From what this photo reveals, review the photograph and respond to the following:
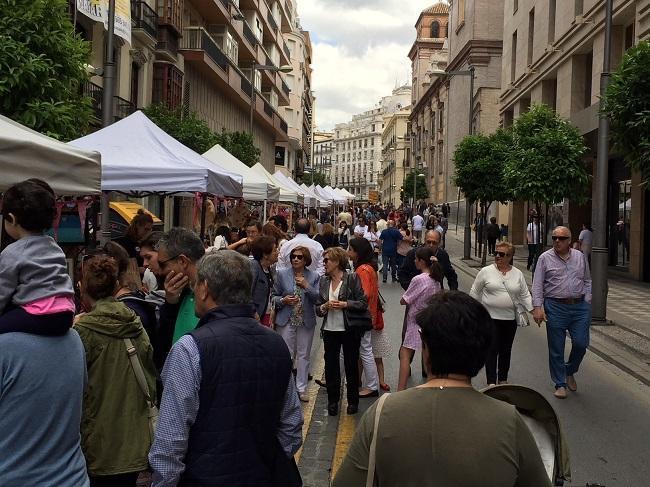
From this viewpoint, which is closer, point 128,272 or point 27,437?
point 27,437

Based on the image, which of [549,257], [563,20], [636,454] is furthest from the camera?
[563,20]

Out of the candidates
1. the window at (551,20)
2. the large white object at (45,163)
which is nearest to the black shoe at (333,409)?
the large white object at (45,163)

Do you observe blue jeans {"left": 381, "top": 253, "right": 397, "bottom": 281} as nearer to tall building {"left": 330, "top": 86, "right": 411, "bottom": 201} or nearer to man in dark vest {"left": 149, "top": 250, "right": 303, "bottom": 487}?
man in dark vest {"left": 149, "top": 250, "right": 303, "bottom": 487}

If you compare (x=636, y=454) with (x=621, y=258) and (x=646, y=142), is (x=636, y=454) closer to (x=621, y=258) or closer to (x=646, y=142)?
(x=646, y=142)

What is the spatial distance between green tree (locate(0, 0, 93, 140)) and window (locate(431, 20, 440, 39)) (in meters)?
97.9

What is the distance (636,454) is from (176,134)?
18955mm

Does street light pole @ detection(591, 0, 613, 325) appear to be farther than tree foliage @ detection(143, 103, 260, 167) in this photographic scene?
No

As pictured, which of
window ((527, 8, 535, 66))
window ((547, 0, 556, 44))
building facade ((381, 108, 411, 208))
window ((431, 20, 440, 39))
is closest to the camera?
window ((547, 0, 556, 44))

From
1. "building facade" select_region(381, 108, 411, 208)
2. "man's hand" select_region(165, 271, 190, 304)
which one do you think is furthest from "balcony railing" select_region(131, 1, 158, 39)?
"building facade" select_region(381, 108, 411, 208)

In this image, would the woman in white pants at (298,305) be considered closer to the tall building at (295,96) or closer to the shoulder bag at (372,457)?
the shoulder bag at (372,457)

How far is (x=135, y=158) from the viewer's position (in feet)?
30.7

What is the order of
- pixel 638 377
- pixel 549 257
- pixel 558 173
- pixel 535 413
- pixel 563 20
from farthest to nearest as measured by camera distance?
pixel 563 20 < pixel 558 173 < pixel 638 377 < pixel 549 257 < pixel 535 413

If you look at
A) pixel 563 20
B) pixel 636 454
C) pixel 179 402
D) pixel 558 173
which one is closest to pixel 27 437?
pixel 179 402

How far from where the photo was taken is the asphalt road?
18.6ft
